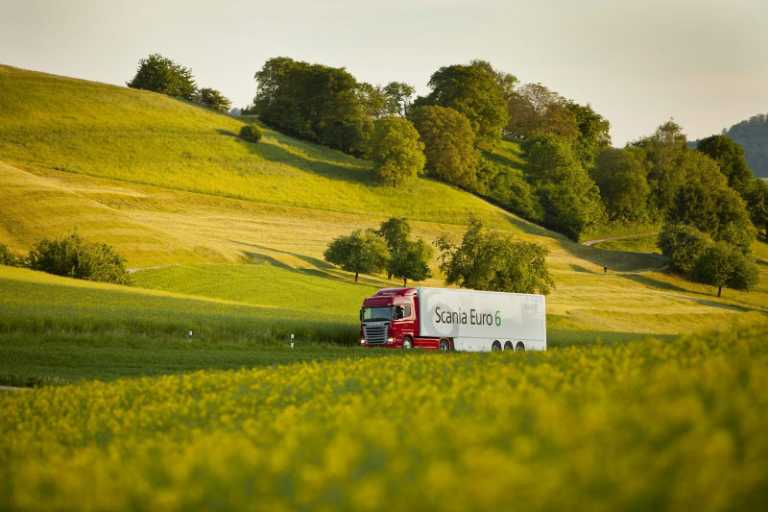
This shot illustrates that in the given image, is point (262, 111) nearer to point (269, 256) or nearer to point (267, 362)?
point (269, 256)

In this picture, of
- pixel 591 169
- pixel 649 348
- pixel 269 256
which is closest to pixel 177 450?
pixel 649 348

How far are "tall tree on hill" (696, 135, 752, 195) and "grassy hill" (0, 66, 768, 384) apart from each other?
80.0 feet

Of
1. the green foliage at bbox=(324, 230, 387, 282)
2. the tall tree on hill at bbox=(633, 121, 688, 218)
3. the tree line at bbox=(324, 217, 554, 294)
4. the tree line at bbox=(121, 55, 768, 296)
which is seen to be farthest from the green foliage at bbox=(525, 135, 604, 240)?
the green foliage at bbox=(324, 230, 387, 282)

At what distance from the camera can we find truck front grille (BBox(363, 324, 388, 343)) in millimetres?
49500

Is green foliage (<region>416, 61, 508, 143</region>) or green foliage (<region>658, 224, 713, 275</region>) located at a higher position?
green foliage (<region>416, 61, 508, 143</region>)

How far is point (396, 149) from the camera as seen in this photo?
134500 millimetres

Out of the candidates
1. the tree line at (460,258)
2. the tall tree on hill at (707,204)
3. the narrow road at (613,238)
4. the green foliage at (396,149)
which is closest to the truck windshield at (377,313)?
the tree line at (460,258)

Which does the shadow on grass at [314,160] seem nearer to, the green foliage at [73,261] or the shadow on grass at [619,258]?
the shadow on grass at [619,258]

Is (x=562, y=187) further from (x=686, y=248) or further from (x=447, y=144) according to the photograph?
(x=686, y=248)

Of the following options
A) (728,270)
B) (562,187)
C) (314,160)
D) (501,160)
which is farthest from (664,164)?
(314,160)

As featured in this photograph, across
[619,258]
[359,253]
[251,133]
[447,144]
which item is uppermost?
[251,133]

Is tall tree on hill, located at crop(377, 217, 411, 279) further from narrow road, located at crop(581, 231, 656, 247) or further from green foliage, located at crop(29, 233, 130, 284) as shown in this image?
narrow road, located at crop(581, 231, 656, 247)

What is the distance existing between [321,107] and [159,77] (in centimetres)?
3705

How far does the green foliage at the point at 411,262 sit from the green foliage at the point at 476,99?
75.8m
